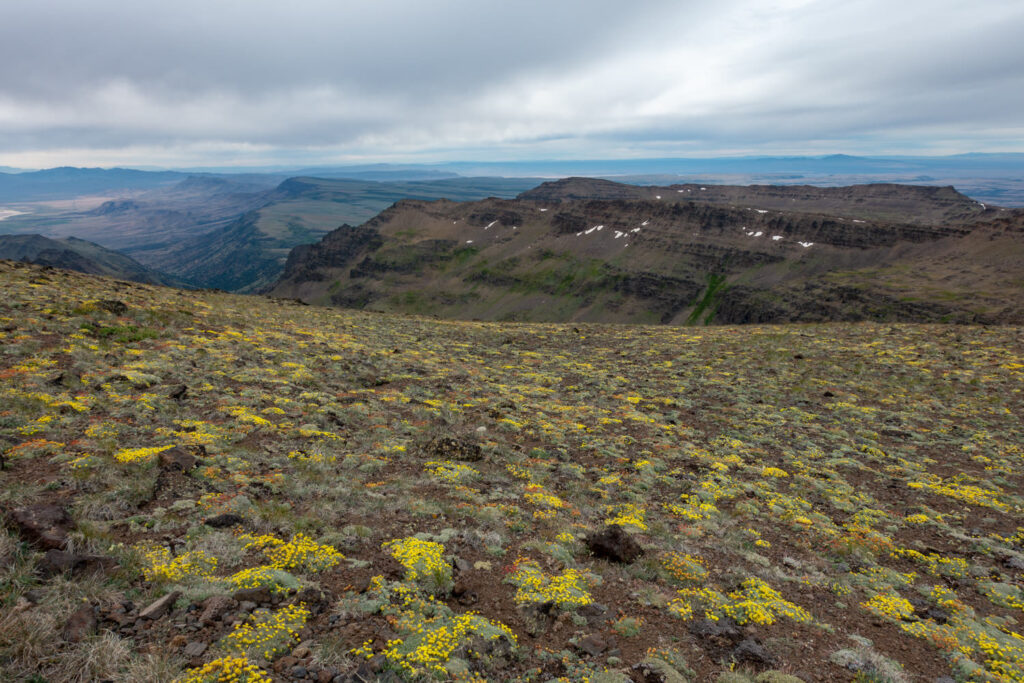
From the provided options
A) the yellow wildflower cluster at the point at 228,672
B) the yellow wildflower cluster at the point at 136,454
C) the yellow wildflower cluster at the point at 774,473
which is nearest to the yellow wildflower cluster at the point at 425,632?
the yellow wildflower cluster at the point at 228,672

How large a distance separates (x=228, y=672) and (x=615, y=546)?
27.6 ft

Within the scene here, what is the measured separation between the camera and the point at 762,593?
1068cm

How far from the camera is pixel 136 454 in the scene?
12.7m

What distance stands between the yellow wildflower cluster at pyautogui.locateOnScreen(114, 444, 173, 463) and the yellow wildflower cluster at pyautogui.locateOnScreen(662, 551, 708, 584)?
14.0 m

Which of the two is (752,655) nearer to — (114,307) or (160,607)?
(160,607)

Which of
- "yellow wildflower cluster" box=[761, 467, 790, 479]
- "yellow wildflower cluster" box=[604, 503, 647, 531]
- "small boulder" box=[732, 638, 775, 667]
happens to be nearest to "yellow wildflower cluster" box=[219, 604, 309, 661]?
"small boulder" box=[732, 638, 775, 667]

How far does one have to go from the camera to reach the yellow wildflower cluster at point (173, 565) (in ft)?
27.0

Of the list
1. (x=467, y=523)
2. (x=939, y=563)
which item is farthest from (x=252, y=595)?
(x=939, y=563)

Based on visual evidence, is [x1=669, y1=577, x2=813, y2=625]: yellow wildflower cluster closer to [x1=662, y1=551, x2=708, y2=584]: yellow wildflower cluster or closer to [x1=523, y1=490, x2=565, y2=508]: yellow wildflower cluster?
[x1=662, y1=551, x2=708, y2=584]: yellow wildflower cluster

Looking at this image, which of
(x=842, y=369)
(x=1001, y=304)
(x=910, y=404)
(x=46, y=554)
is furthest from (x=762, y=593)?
(x=1001, y=304)

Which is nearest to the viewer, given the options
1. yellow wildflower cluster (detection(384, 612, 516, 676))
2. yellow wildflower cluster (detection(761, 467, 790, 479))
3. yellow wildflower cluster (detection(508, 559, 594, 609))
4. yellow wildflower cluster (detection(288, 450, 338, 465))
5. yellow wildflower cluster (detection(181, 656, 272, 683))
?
yellow wildflower cluster (detection(181, 656, 272, 683))

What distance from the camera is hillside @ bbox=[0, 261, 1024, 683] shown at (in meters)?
7.56

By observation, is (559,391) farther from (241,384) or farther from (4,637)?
(4,637)

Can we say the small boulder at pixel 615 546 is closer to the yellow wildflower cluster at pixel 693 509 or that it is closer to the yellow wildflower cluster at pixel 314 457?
the yellow wildflower cluster at pixel 693 509
